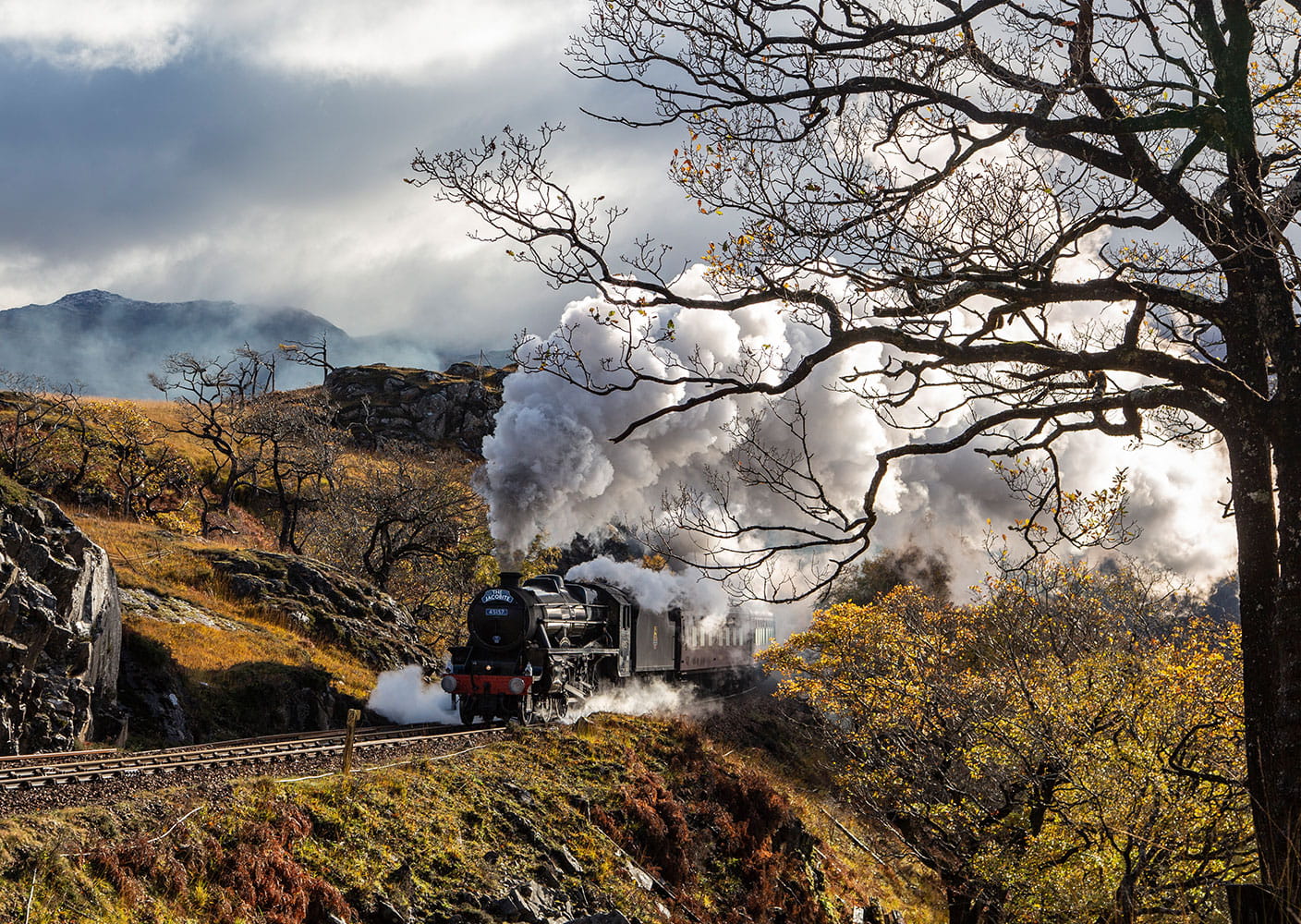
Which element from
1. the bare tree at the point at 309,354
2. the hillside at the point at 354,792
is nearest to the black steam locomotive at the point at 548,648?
the hillside at the point at 354,792

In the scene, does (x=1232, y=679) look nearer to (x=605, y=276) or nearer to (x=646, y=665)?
(x=605, y=276)

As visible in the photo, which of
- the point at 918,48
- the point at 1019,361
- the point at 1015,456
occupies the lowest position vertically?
the point at 1015,456

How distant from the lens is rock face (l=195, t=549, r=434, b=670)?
2564 cm

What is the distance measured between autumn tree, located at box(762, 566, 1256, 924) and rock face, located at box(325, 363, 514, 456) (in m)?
66.7

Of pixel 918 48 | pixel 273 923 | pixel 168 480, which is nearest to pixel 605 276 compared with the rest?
pixel 918 48

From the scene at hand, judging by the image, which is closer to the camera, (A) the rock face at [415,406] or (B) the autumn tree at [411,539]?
(B) the autumn tree at [411,539]

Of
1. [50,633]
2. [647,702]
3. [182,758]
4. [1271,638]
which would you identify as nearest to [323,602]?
[647,702]

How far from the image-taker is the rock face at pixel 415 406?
292ft

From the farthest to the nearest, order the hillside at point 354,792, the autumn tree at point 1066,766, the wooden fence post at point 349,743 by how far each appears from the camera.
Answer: the wooden fence post at point 349,743
the autumn tree at point 1066,766
the hillside at point 354,792

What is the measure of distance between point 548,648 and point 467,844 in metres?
7.33

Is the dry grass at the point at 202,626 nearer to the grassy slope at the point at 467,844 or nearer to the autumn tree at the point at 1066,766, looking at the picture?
the grassy slope at the point at 467,844

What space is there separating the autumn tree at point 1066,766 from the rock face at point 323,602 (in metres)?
12.5

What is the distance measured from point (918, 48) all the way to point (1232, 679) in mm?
9616

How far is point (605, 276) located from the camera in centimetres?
743
